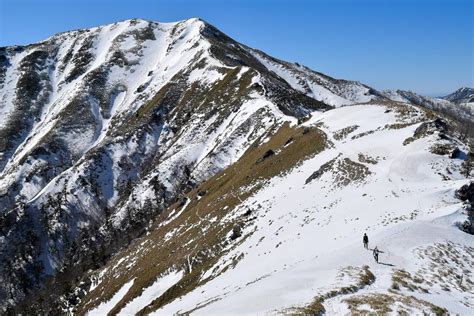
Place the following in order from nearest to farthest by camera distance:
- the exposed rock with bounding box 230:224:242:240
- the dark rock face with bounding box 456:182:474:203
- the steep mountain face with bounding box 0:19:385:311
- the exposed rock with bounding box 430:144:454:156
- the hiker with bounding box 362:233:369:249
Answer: the hiker with bounding box 362:233:369:249 → the dark rock face with bounding box 456:182:474:203 → the exposed rock with bounding box 430:144:454:156 → the exposed rock with bounding box 230:224:242:240 → the steep mountain face with bounding box 0:19:385:311

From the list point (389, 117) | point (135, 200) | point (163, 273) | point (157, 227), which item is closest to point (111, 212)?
point (135, 200)

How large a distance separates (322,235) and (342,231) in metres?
2.15

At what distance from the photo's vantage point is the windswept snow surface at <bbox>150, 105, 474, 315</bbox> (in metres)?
27.7

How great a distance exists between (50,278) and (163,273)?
2854 inches

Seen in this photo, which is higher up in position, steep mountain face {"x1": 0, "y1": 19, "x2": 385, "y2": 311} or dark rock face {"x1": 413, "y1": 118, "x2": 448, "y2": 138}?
steep mountain face {"x1": 0, "y1": 19, "x2": 385, "y2": 311}

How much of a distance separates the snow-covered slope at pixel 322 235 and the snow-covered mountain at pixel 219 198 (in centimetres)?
26

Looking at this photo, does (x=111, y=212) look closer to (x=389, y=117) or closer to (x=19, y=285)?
(x=19, y=285)

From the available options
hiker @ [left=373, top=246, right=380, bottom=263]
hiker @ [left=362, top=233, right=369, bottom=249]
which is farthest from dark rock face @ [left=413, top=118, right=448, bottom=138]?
hiker @ [left=373, top=246, right=380, bottom=263]

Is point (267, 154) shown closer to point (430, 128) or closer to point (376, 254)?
point (430, 128)

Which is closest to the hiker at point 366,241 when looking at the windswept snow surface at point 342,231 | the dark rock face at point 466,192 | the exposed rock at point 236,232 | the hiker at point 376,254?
the windswept snow surface at point 342,231

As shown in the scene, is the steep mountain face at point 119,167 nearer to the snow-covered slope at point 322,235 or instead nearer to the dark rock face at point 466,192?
the snow-covered slope at point 322,235

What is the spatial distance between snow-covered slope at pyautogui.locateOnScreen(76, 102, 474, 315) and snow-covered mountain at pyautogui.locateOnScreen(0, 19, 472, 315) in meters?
0.26

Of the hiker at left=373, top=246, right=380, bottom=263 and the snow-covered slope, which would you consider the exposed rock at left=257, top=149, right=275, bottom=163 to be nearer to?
the snow-covered slope

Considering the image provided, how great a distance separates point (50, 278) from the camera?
11850cm
